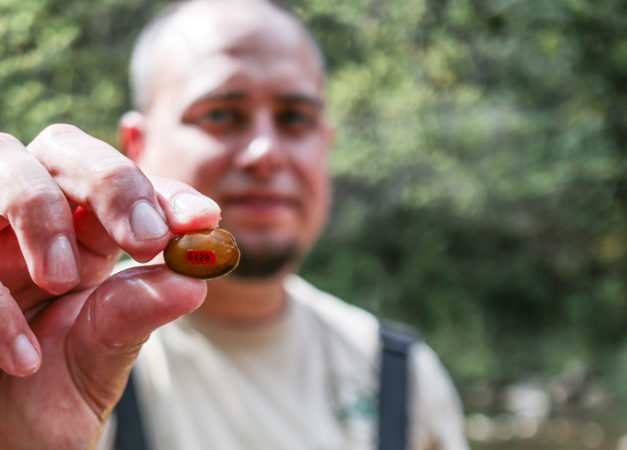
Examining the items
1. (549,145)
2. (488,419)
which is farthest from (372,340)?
(488,419)

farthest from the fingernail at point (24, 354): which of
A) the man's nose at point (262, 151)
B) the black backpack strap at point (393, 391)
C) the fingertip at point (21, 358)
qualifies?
the black backpack strap at point (393, 391)

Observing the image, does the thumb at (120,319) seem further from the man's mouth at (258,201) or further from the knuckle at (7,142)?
the man's mouth at (258,201)

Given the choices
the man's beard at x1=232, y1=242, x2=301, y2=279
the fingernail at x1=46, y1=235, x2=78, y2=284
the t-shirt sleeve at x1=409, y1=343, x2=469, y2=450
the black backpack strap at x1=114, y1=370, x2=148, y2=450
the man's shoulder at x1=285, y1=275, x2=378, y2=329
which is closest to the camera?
the fingernail at x1=46, y1=235, x2=78, y2=284

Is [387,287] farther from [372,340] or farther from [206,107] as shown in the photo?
[206,107]

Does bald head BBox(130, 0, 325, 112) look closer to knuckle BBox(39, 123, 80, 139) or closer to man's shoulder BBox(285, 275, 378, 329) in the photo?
man's shoulder BBox(285, 275, 378, 329)

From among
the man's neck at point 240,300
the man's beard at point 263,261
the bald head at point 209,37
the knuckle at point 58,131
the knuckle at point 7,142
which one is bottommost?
the man's neck at point 240,300

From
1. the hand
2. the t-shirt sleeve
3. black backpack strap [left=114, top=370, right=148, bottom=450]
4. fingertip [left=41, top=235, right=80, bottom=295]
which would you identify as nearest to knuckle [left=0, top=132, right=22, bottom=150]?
the hand

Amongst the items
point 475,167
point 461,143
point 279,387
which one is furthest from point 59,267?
point 475,167

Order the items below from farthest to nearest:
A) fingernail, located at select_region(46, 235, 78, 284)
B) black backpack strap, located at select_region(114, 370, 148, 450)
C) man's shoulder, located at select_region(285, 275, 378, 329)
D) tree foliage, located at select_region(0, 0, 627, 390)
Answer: man's shoulder, located at select_region(285, 275, 378, 329) → tree foliage, located at select_region(0, 0, 627, 390) → black backpack strap, located at select_region(114, 370, 148, 450) → fingernail, located at select_region(46, 235, 78, 284)
